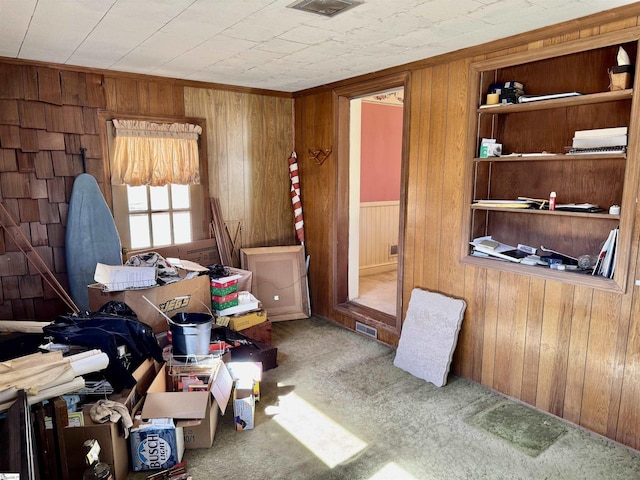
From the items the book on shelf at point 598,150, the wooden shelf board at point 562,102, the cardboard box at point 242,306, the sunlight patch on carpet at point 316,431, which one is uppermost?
the wooden shelf board at point 562,102

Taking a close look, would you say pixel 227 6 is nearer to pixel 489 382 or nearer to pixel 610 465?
pixel 489 382

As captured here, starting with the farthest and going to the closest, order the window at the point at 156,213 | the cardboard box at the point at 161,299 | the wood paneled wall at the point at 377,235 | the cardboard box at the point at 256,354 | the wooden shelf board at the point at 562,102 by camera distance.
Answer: the wood paneled wall at the point at 377,235 < the window at the point at 156,213 < the cardboard box at the point at 256,354 < the cardboard box at the point at 161,299 < the wooden shelf board at the point at 562,102

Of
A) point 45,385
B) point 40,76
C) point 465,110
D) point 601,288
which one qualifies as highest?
point 40,76

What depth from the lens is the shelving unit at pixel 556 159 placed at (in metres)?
2.47

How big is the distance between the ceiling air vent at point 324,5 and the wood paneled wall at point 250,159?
2194 millimetres

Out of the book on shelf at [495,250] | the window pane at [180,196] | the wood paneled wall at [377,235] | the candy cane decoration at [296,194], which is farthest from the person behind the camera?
the wood paneled wall at [377,235]

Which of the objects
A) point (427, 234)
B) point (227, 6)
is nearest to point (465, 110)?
point (427, 234)

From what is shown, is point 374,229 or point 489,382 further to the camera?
point 374,229

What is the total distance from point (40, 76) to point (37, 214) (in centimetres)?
108

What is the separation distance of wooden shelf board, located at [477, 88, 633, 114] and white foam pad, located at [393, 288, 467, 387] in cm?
139

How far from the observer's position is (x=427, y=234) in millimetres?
3484

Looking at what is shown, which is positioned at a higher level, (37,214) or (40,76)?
(40,76)

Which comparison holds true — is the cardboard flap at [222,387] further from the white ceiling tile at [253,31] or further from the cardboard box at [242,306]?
the white ceiling tile at [253,31]

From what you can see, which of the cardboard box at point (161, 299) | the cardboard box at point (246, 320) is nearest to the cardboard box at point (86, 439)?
the cardboard box at point (161, 299)
